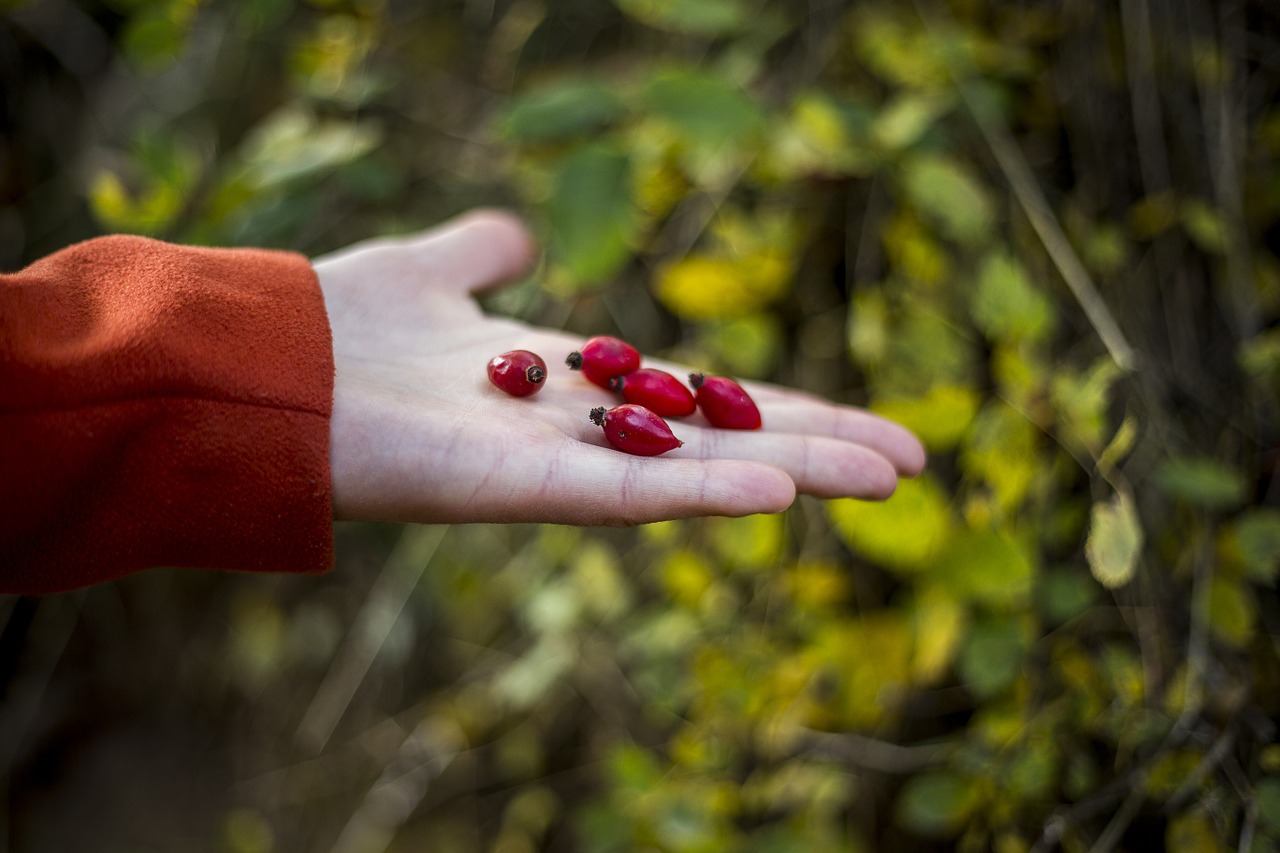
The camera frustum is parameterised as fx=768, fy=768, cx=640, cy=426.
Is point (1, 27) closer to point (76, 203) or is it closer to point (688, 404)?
point (76, 203)

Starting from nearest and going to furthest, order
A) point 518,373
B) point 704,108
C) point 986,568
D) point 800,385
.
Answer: point 518,373
point 986,568
point 704,108
point 800,385

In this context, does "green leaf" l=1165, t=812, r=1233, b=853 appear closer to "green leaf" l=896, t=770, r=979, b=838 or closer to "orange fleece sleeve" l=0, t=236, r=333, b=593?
"green leaf" l=896, t=770, r=979, b=838

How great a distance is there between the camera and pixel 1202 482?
1.38 metres

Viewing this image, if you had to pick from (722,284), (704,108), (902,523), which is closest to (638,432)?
(902,523)

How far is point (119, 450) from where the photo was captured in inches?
39.3

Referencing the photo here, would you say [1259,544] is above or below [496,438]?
below

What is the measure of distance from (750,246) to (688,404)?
2.22 ft

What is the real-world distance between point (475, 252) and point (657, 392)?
598 millimetres

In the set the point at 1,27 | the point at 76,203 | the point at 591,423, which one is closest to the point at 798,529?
the point at 591,423

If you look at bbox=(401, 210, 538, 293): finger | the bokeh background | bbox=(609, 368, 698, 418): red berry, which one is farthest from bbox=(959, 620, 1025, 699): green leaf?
bbox=(401, 210, 538, 293): finger

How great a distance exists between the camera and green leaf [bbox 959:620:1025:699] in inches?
54.5

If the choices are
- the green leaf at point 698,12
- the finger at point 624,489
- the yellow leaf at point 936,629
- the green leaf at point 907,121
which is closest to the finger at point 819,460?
the finger at point 624,489

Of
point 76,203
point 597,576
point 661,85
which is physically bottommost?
point 597,576

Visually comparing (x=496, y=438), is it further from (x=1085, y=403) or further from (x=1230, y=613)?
(x=1230, y=613)
